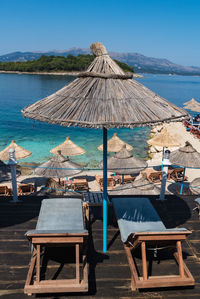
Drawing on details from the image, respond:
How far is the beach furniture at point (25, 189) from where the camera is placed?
10380 millimetres

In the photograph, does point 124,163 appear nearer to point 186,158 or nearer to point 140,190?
point 186,158

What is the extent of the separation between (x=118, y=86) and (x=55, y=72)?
136109 mm

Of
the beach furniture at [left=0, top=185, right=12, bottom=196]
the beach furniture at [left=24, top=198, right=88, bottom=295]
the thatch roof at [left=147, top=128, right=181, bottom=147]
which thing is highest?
the beach furniture at [left=24, top=198, right=88, bottom=295]

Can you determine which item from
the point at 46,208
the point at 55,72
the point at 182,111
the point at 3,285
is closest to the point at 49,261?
the point at 3,285

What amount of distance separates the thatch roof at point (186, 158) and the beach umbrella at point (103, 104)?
550 cm

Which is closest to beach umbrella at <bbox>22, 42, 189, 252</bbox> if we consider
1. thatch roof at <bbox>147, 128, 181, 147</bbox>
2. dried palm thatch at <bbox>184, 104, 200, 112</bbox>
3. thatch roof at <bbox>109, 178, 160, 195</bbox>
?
thatch roof at <bbox>109, 178, 160, 195</bbox>

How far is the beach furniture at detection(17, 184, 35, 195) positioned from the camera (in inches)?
409

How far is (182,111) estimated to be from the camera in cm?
365

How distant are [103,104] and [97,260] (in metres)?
2.36

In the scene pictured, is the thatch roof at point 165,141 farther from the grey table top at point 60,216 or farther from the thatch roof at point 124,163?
the grey table top at point 60,216

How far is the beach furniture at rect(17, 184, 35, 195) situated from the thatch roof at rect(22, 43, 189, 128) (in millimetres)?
7366

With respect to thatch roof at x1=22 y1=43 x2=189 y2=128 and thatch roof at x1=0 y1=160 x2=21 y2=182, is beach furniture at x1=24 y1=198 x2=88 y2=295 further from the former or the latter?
thatch roof at x1=0 y1=160 x2=21 y2=182

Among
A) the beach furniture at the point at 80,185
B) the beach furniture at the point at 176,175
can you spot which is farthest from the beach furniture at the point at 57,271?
the beach furniture at the point at 176,175

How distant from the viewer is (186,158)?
8.85 metres
